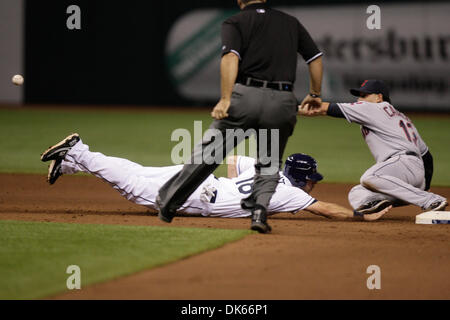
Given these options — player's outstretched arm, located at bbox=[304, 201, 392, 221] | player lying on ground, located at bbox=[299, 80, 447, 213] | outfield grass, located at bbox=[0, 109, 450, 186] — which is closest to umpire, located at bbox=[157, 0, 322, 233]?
player's outstretched arm, located at bbox=[304, 201, 392, 221]

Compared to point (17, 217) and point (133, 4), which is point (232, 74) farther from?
point (133, 4)

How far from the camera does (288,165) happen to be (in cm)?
703

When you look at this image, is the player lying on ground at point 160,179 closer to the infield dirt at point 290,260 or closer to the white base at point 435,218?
the infield dirt at point 290,260

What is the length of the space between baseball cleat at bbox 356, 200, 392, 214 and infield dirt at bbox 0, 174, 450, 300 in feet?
0.52

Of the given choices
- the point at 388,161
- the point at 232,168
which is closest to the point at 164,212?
the point at 232,168

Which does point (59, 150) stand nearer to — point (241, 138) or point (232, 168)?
point (232, 168)

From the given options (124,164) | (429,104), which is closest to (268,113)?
(124,164)

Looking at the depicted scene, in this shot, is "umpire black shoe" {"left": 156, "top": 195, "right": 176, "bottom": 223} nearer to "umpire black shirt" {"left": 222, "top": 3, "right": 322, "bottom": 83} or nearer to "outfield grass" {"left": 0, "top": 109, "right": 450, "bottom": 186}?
"umpire black shirt" {"left": 222, "top": 3, "right": 322, "bottom": 83}

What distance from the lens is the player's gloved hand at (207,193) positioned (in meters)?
6.91

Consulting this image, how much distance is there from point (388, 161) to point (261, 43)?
78.4 inches

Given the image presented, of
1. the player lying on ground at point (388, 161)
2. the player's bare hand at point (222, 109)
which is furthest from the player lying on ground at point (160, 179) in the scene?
the player's bare hand at point (222, 109)

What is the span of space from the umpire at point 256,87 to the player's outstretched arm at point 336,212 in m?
0.89

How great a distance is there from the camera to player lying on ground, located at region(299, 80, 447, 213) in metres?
7.03

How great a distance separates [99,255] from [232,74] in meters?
1.55
